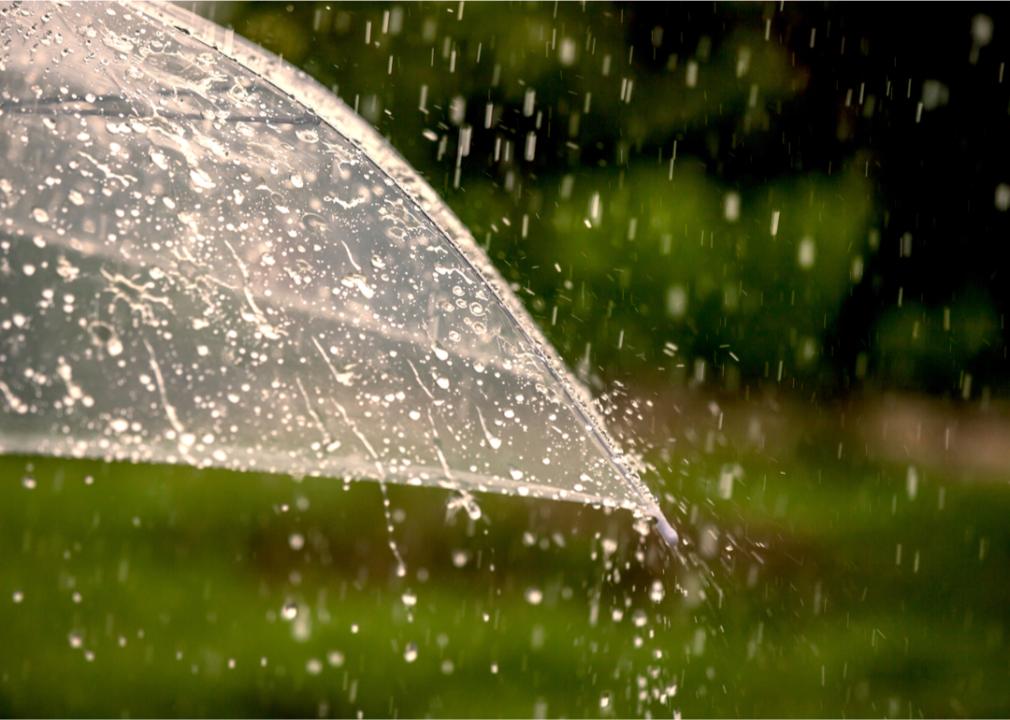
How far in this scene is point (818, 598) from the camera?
625cm

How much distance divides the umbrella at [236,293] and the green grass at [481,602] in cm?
249

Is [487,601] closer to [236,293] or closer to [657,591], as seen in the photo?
[657,591]

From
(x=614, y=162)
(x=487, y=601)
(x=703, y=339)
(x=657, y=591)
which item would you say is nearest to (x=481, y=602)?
(x=487, y=601)

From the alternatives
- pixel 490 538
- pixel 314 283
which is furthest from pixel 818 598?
pixel 314 283

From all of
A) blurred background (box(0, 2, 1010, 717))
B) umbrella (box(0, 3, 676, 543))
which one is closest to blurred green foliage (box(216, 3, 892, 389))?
blurred background (box(0, 2, 1010, 717))

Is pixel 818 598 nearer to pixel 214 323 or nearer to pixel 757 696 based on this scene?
pixel 757 696

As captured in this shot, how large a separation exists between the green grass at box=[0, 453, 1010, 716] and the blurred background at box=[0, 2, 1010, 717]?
0.03 metres

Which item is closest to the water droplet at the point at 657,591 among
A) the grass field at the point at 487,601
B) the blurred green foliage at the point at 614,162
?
the grass field at the point at 487,601

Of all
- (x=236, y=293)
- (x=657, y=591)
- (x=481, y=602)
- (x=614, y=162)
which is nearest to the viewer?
(x=236, y=293)

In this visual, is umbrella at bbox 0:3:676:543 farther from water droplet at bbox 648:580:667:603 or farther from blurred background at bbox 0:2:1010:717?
blurred background at bbox 0:2:1010:717

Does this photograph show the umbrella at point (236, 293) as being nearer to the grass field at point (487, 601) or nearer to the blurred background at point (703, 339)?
the grass field at point (487, 601)

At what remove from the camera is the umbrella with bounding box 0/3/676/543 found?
2.36m

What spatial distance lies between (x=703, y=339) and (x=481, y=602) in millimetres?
2841

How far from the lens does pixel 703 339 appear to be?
7.96 meters
